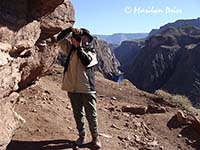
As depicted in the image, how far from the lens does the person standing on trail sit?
637 cm

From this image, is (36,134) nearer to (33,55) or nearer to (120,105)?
(33,55)

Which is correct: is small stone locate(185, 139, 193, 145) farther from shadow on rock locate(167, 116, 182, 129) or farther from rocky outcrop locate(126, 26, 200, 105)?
rocky outcrop locate(126, 26, 200, 105)

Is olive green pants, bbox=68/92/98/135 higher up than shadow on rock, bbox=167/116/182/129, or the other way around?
olive green pants, bbox=68/92/98/135

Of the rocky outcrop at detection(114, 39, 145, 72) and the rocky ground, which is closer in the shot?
the rocky ground

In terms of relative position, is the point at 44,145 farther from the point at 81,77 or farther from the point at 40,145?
the point at 81,77

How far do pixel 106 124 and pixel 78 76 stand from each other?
2728mm

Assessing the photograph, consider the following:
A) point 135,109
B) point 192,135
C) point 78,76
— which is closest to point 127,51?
point 135,109

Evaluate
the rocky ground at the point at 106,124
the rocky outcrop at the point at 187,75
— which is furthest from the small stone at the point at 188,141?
the rocky outcrop at the point at 187,75

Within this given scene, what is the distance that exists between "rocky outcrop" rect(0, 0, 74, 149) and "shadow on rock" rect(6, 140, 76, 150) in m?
0.40

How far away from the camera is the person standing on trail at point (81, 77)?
637 cm

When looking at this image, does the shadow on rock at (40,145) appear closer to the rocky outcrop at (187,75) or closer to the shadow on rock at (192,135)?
the shadow on rock at (192,135)

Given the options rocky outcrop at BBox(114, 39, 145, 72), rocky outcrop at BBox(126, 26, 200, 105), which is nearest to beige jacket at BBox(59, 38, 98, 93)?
rocky outcrop at BBox(126, 26, 200, 105)

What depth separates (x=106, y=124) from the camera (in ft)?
29.1

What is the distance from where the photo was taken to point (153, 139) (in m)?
8.85
